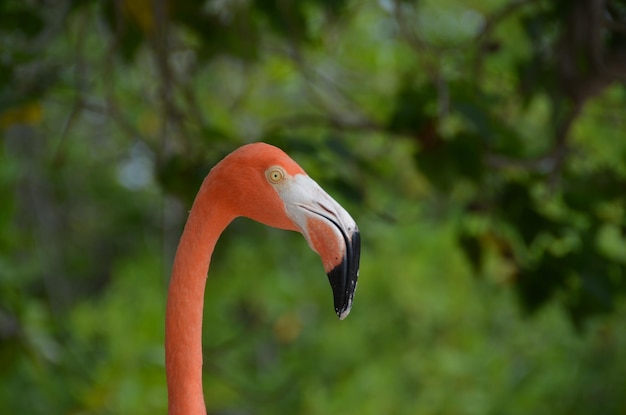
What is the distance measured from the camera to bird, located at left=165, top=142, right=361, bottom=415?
0.97 m

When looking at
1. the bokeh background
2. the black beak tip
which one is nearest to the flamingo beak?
the black beak tip

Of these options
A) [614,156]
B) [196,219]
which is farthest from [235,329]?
[196,219]

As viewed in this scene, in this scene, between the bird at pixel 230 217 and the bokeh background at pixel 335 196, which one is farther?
the bokeh background at pixel 335 196

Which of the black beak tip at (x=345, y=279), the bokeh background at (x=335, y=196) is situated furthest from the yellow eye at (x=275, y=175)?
the bokeh background at (x=335, y=196)

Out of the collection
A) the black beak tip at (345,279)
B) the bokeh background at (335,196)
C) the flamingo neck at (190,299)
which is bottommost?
the bokeh background at (335,196)

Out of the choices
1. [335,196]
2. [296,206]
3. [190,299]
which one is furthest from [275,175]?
[335,196]

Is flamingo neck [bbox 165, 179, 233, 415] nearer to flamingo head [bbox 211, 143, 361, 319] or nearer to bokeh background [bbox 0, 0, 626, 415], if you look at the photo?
flamingo head [bbox 211, 143, 361, 319]

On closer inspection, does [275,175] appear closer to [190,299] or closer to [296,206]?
[296,206]

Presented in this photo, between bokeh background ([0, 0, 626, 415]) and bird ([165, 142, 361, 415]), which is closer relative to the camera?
bird ([165, 142, 361, 415])

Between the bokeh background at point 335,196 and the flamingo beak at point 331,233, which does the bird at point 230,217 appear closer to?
the flamingo beak at point 331,233

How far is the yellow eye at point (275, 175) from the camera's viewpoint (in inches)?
38.7

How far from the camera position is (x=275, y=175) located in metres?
0.98

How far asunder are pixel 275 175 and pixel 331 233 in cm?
9

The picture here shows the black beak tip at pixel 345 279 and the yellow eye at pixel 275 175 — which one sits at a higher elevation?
the yellow eye at pixel 275 175
